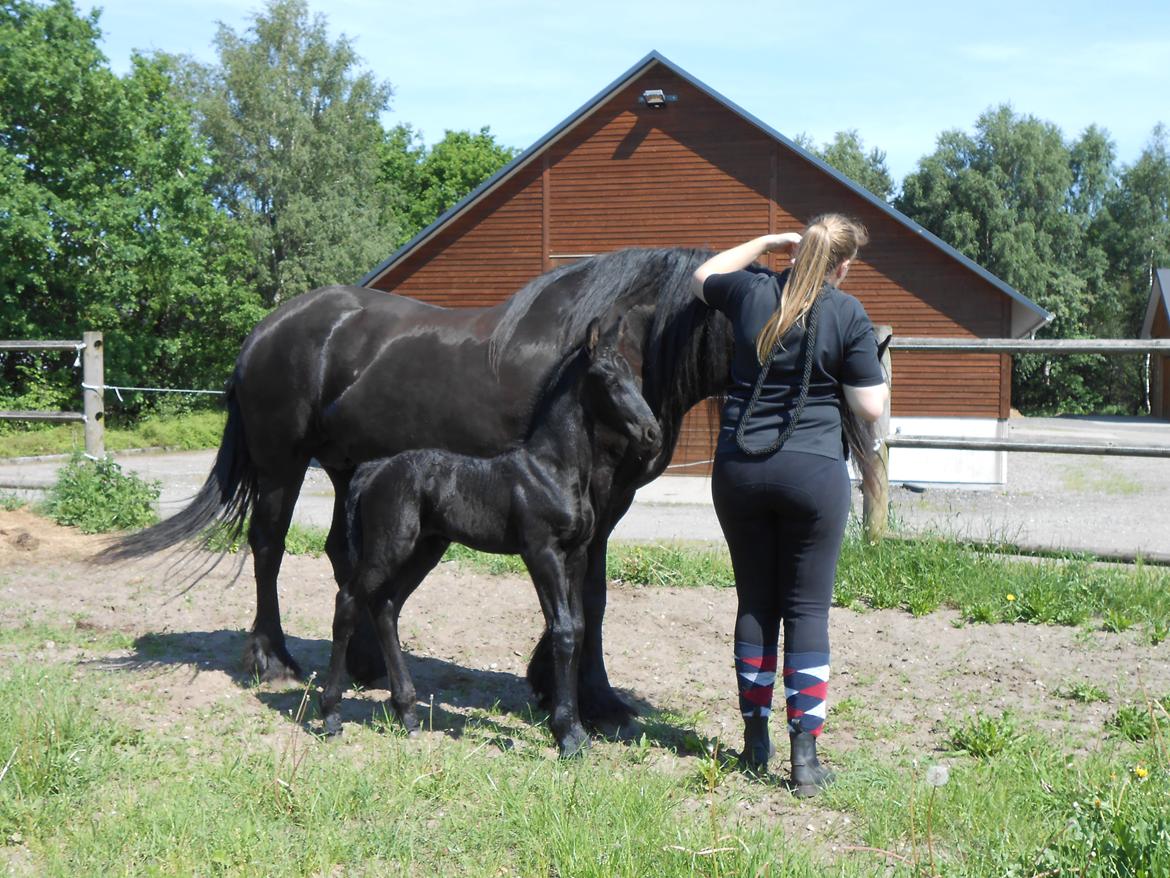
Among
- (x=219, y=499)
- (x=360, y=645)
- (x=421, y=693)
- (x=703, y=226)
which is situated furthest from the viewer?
(x=703, y=226)

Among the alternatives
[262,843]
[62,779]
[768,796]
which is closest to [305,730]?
[62,779]

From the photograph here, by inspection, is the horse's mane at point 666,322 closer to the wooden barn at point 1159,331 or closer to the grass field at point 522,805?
the grass field at point 522,805

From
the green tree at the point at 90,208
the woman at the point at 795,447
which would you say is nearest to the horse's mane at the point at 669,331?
the woman at the point at 795,447

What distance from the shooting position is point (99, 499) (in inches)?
356

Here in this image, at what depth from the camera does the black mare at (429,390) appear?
13.6 feet

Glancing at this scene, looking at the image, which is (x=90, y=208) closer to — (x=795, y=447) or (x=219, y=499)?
(x=219, y=499)

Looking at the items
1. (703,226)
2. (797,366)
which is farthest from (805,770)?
(703,226)

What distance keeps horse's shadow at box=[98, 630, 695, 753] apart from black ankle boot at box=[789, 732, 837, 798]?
0.62m

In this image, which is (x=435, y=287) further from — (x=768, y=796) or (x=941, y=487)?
(x=768, y=796)

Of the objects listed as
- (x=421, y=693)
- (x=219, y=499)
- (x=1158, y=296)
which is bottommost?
(x=421, y=693)

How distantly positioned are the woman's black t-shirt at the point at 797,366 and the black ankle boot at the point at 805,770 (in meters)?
0.98

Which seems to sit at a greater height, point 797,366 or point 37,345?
point 37,345

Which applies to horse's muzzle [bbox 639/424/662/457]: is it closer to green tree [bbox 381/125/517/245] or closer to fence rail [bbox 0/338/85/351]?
fence rail [bbox 0/338/85/351]

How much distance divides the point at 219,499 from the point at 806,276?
328 centimetres
